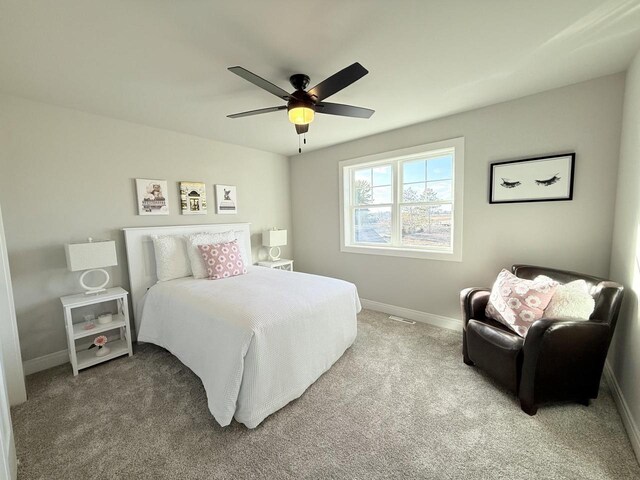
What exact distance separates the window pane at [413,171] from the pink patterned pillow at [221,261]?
236 cm

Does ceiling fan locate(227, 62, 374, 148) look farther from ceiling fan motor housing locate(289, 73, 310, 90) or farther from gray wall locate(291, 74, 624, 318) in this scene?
gray wall locate(291, 74, 624, 318)

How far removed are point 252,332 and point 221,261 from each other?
1450 mm

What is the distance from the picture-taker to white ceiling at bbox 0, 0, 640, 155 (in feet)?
4.45

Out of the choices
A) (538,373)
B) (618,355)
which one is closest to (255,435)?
(538,373)

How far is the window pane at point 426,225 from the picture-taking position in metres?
3.09

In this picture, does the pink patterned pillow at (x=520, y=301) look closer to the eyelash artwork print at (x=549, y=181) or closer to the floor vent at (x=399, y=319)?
the eyelash artwork print at (x=549, y=181)

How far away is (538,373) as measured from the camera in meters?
1.68

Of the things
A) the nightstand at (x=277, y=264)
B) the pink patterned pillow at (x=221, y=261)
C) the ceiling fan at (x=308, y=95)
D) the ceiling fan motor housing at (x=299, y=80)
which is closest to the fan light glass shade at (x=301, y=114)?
the ceiling fan at (x=308, y=95)

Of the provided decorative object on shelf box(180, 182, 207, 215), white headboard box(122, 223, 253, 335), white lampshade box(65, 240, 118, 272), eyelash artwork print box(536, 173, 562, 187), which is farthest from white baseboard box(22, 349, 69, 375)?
eyelash artwork print box(536, 173, 562, 187)

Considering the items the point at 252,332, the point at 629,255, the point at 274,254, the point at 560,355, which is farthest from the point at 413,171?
the point at 252,332

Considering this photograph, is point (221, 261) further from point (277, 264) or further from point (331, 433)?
point (331, 433)

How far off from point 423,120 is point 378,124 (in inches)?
20.3

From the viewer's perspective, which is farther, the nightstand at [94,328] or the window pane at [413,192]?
the window pane at [413,192]

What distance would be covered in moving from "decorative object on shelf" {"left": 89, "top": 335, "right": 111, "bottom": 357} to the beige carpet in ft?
0.79
